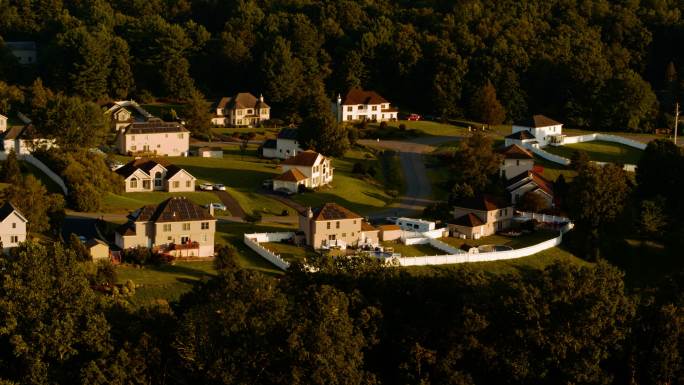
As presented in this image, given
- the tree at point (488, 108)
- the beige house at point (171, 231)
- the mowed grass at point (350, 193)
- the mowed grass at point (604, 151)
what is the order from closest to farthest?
the beige house at point (171, 231) < the mowed grass at point (350, 193) < the mowed grass at point (604, 151) < the tree at point (488, 108)

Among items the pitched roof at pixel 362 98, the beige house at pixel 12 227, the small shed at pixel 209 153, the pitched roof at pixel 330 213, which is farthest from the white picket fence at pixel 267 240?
the pitched roof at pixel 362 98

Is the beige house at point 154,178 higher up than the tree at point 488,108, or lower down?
lower down

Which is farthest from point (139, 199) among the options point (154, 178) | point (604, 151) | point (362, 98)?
point (362, 98)

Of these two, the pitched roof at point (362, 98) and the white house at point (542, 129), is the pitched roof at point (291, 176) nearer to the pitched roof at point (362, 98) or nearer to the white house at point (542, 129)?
the white house at point (542, 129)

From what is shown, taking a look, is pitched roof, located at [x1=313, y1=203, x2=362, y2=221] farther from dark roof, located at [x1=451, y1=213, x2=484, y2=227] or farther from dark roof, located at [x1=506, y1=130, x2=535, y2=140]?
dark roof, located at [x1=506, y1=130, x2=535, y2=140]

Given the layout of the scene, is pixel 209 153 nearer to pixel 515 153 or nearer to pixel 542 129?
pixel 515 153

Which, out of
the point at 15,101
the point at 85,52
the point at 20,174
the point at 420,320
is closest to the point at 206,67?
the point at 85,52

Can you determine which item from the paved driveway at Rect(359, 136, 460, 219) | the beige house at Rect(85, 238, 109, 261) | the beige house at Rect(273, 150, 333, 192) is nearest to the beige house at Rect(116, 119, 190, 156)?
the beige house at Rect(273, 150, 333, 192)

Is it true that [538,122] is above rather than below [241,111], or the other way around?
above
